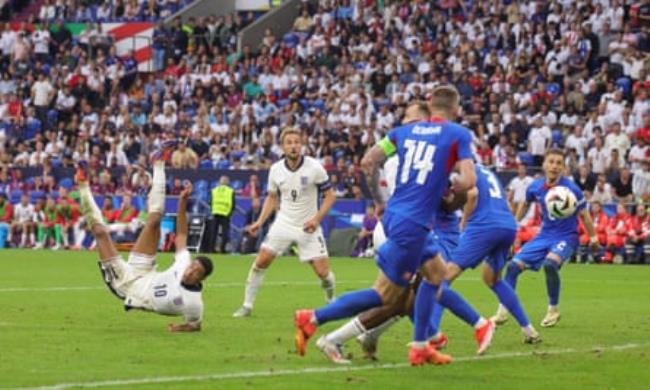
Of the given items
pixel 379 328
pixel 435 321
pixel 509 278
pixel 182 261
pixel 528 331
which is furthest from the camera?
pixel 509 278

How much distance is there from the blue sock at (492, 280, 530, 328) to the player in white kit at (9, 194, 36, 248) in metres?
27.4

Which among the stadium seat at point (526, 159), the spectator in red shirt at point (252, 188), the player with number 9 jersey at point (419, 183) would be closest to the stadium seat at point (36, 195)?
the spectator in red shirt at point (252, 188)

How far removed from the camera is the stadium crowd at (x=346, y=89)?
36.2 meters

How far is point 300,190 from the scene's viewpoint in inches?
736

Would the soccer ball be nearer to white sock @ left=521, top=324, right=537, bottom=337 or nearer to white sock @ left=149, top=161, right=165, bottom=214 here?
white sock @ left=521, top=324, right=537, bottom=337

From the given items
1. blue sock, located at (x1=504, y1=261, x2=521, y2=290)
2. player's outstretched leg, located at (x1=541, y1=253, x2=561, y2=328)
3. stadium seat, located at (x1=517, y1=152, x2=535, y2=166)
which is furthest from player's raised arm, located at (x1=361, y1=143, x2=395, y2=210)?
stadium seat, located at (x1=517, y1=152, x2=535, y2=166)

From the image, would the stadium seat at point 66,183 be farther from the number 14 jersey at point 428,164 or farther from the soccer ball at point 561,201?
the number 14 jersey at point 428,164

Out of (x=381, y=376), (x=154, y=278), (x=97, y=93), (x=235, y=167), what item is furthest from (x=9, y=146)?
(x=381, y=376)

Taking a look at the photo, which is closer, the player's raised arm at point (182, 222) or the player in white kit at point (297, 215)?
the player's raised arm at point (182, 222)

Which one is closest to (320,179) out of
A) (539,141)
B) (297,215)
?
(297,215)

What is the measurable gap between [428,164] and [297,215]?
682cm

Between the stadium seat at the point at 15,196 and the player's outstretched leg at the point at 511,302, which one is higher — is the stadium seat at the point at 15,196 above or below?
below

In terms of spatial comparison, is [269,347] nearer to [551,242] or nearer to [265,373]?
[265,373]

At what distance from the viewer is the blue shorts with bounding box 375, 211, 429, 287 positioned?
1195 centimetres
